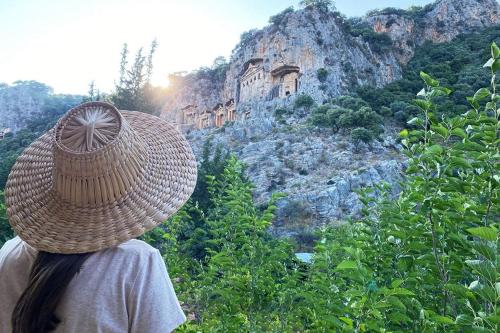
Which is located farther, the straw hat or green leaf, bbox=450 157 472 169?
green leaf, bbox=450 157 472 169

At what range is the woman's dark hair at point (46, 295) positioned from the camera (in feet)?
2.89

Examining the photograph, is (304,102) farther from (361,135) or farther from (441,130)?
(441,130)

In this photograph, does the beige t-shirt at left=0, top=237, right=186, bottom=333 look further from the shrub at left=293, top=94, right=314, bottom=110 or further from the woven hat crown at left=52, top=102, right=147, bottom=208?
the shrub at left=293, top=94, right=314, bottom=110

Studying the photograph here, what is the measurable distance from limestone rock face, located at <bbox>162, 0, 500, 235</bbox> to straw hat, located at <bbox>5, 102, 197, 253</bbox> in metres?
12.6

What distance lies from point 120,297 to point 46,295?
0.50 ft

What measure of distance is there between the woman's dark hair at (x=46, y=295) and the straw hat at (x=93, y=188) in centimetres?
3

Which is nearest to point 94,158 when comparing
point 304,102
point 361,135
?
point 361,135

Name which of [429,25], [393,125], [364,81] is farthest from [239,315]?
[429,25]

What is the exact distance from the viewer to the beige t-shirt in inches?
34.7

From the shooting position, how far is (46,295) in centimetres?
88

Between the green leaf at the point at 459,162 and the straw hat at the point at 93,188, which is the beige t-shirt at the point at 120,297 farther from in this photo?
the green leaf at the point at 459,162

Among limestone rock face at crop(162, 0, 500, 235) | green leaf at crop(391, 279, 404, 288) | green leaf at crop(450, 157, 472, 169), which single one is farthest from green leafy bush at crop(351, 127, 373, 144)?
green leaf at crop(391, 279, 404, 288)

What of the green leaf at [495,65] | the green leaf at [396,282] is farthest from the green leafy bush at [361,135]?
the green leaf at [396,282]

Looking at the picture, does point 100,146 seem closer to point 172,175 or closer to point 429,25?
point 172,175
